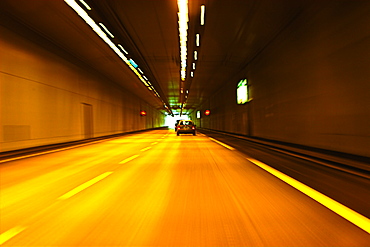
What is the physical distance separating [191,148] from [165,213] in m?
9.87

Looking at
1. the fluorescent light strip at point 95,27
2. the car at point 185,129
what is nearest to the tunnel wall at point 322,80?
the fluorescent light strip at point 95,27

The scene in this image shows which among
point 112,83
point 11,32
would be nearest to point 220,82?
point 112,83

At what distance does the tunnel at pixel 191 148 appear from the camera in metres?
3.17

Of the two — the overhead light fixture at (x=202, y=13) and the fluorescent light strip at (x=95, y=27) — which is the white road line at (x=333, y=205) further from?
the fluorescent light strip at (x=95, y=27)

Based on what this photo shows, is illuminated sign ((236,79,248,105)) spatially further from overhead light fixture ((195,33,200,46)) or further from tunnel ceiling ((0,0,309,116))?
overhead light fixture ((195,33,200,46))

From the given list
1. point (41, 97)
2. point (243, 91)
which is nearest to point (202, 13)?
point (41, 97)

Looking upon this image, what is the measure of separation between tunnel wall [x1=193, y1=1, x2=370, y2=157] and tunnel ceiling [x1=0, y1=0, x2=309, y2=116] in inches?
46.4

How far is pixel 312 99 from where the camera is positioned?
1019 centimetres

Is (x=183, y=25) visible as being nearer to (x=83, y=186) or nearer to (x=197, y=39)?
(x=197, y=39)

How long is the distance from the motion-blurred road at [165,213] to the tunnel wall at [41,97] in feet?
21.4

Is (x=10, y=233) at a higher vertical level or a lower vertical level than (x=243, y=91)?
lower

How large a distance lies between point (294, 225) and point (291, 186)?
6.82 feet

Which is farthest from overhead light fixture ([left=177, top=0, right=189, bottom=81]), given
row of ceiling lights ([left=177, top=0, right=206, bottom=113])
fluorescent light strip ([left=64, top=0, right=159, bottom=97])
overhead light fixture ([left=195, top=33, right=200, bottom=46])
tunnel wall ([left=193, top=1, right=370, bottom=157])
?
tunnel wall ([left=193, top=1, right=370, bottom=157])

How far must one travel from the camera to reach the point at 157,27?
1255 cm
